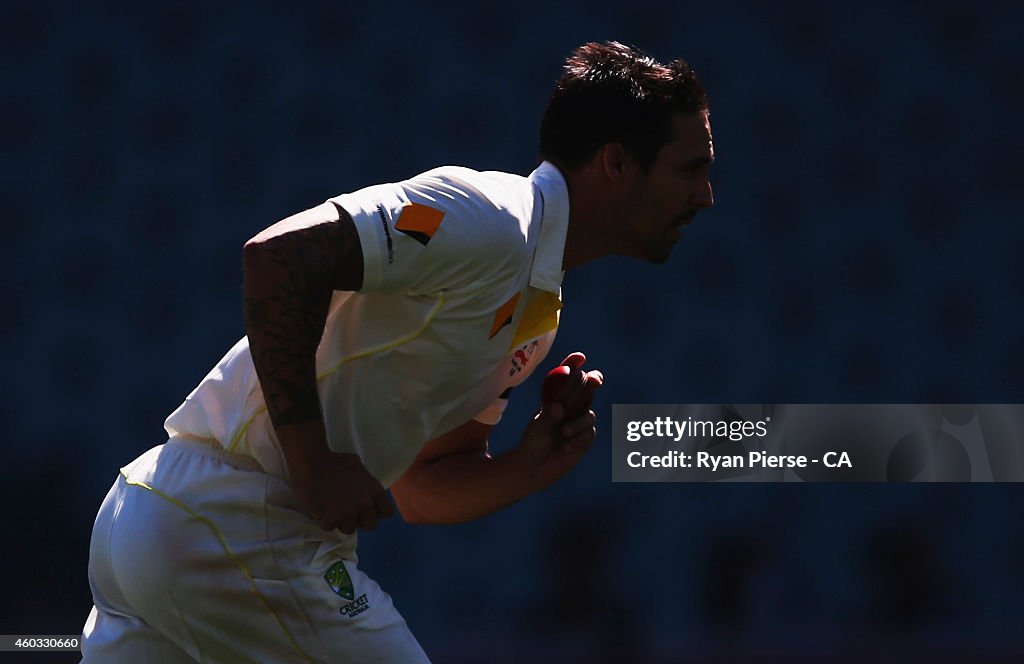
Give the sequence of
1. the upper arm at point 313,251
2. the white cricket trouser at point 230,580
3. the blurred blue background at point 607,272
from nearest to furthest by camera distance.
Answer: the upper arm at point 313,251, the white cricket trouser at point 230,580, the blurred blue background at point 607,272

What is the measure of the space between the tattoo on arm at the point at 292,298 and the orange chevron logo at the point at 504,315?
0.86 ft

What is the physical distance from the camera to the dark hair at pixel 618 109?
224cm

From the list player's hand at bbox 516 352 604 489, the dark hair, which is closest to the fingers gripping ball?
player's hand at bbox 516 352 604 489

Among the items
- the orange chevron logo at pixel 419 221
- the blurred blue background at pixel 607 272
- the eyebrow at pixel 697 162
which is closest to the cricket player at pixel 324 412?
the orange chevron logo at pixel 419 221

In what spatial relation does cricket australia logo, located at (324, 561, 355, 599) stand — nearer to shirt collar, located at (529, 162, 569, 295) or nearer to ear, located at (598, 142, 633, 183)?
shirt collar, located at (529, 162, 569, 295)

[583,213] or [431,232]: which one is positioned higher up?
[583,213]

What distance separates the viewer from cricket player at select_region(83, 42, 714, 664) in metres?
1.84

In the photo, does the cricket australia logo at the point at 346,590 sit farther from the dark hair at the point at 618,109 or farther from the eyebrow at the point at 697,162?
the eyebrow at the point at 697,162

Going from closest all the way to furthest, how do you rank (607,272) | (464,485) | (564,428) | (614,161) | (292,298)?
(292,298) → (614,161) → (564,428) → (464,485) → (607,272)

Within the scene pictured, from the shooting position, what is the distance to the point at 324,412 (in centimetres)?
201

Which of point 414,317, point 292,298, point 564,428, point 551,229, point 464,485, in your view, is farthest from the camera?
point 464,485

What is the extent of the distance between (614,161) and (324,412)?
62 centimetres

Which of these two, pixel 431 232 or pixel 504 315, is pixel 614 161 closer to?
pixel 504 315

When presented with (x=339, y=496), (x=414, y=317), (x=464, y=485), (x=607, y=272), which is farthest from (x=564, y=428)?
(x=607, y=272)
